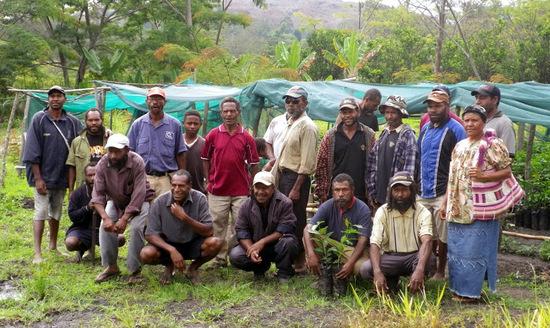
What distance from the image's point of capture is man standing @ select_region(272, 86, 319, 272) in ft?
19.4

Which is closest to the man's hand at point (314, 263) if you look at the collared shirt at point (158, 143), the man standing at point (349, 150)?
the man standing at point (349, 150)

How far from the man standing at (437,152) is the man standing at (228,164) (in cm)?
166

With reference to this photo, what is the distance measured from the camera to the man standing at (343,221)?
5.39 m

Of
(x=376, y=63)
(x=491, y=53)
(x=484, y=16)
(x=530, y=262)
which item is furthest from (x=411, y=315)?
(x=484, y=16)

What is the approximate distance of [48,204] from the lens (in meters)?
6.59

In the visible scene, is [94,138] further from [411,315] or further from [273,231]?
[411,315]

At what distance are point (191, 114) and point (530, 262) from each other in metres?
3.95

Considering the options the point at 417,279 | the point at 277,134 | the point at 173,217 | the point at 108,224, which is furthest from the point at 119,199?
the point at 417,279

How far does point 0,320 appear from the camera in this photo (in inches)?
189

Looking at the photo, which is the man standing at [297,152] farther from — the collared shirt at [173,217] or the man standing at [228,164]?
the collared shirt at [173,217]

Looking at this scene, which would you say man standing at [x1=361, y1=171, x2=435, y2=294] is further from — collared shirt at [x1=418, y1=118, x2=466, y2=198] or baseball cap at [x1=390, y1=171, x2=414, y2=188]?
collared shirt at [x1=418, y1=118, x2=466, y2=198]

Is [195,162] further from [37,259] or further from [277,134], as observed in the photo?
[37,259]

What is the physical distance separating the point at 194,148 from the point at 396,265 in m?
2.62

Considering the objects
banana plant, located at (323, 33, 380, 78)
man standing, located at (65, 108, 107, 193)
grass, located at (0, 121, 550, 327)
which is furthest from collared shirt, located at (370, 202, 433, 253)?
banana plant, located at (323, 33, 380, 78)
